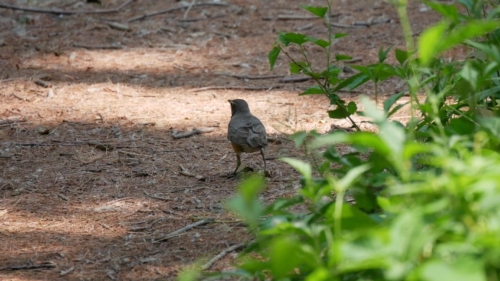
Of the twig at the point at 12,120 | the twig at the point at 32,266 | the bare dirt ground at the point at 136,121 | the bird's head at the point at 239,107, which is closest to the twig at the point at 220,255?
the bare dirt ground at the point at 136,121

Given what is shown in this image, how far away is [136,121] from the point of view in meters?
6.48

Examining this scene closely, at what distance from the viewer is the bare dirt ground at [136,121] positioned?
4074 millimetres

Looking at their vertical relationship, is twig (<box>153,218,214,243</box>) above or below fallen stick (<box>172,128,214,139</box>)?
above

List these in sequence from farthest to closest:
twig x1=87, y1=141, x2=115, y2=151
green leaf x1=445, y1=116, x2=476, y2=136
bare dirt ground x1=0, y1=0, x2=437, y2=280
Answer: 1. twig x1=87, y1=141, x2=115, y2=151
2. bare dirt ground x1=0, y1=0, x2=437, y2=280
3. green leaf x1=445, y1=116, x2=476, y2=136

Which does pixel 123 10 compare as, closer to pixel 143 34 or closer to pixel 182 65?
pixel 143 34

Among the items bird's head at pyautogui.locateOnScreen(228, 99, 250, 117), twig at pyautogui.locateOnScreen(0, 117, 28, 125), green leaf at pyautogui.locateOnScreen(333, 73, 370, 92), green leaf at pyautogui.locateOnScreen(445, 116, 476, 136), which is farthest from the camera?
twig at pyautogui.locateOnScreen(0, 117, 28, 125)

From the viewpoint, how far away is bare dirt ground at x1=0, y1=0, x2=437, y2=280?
13.4 ft

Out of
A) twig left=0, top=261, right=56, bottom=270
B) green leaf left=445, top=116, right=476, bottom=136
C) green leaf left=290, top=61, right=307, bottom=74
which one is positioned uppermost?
green leaf left=445, top=116, right=476, bottom=136

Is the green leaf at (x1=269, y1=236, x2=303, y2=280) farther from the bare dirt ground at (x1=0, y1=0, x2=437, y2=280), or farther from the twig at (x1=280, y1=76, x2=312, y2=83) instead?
the twig at (x1=280, y1=76, x2=312, y2=83)

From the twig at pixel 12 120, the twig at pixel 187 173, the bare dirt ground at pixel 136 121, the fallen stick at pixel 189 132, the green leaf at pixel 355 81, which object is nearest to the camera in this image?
the green leaf at pixel 355 81

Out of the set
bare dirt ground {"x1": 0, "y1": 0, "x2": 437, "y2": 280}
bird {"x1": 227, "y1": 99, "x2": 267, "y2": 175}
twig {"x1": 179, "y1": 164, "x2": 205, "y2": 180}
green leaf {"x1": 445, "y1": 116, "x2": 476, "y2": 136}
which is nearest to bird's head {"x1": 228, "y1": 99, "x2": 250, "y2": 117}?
bird {"x1": 227, "y1": 99, "x2": 267, "y2": 175}

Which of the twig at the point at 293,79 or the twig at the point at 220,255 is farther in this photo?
the twig at the point at 293,79

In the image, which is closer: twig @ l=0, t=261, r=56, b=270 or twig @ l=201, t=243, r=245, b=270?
twig @ l=201, t=243, r=245, b=270

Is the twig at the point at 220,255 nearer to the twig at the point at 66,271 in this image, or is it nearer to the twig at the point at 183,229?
the twig at the point at 183,229
